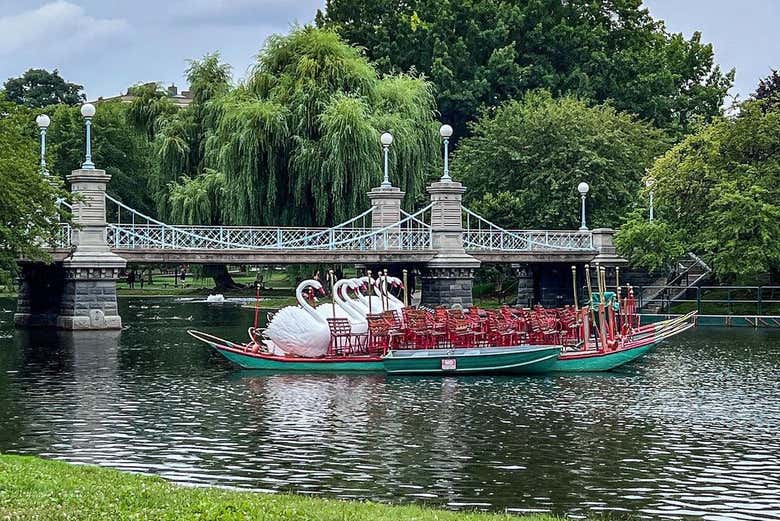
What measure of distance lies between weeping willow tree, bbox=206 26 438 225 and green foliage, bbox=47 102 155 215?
67.6 feet

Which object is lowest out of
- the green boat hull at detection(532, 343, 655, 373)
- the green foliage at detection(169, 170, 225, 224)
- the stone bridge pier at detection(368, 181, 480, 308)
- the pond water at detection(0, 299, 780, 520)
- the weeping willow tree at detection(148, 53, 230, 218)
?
the pond water at detection(0, 299, 780, 520)

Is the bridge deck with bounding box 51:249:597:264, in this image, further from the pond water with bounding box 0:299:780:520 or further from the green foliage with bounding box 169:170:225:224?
the green foliage with bounding box 169:170:225:224

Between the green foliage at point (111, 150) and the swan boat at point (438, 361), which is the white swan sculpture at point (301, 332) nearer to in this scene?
the swan boat at point (438, 361)

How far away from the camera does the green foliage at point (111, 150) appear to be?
75.8 m

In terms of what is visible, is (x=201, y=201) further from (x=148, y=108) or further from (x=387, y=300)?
(x=387, y=300)

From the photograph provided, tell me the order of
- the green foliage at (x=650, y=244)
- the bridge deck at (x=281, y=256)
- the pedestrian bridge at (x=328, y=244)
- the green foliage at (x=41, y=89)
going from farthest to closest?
the green foliage at (x=41, y=89) → the green foliage at (x=650, y=244) → the pedestrian bridge at (x=328, y=244) → the bridge deck at (x=281, y=256)

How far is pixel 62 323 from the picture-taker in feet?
146

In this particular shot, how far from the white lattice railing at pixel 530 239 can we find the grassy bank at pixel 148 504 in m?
38.1

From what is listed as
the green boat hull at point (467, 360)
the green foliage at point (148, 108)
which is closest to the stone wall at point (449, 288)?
the green boat hull at point (467, 360)

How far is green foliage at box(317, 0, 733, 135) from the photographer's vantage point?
244 ft

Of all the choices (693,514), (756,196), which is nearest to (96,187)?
(756,196)

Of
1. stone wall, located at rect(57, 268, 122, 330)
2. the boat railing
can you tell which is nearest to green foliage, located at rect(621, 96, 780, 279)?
the boat railing

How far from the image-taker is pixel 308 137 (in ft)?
173

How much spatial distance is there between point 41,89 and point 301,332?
72404 millimetres
